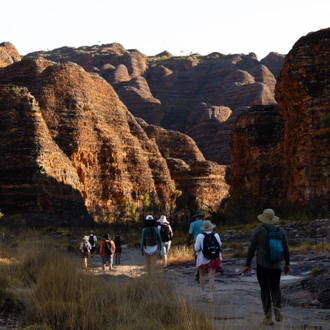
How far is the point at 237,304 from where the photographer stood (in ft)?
32.8

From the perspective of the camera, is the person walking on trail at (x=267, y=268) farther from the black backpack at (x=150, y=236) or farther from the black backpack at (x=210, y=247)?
the black backpack at (x=150, y=236)

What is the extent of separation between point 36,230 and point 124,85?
8200 centimetres

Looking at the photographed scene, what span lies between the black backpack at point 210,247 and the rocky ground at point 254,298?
74cm

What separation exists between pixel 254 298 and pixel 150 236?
3710 millimetres

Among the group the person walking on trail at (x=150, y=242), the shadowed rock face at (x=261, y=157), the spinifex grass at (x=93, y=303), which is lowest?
the spinifex grass at (x=93, y=303)

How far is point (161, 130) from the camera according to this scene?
280 feet

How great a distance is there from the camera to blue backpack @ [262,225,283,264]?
315 inches

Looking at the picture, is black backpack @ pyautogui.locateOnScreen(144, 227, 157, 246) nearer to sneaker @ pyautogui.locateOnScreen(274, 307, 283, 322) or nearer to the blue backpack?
the blue backpack

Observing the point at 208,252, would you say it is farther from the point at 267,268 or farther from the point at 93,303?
the point at 93,303

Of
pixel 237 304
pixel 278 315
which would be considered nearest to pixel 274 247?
pixel 278 315

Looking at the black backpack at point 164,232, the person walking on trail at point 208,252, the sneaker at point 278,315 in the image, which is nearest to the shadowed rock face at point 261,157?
the black backpack at point 164,232

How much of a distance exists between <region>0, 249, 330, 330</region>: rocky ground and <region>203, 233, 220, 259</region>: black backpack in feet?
2.42

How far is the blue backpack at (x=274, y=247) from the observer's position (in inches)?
315

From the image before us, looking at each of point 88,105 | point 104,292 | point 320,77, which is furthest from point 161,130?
point 104,292
